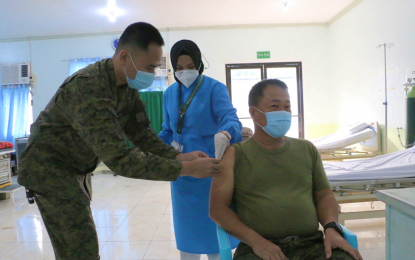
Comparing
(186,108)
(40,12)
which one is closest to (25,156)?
(186,108)

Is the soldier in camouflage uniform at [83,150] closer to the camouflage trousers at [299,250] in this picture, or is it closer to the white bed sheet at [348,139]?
the camouflage trousers at [299,250]

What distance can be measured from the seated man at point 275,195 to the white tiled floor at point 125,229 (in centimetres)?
134

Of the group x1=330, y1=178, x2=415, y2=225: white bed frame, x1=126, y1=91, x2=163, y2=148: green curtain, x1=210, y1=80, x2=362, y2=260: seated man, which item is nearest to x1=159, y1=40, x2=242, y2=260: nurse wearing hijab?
x1=210, y1=80, x2=362, y2=260: seated man

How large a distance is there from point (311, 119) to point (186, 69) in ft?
18.1

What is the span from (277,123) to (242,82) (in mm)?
5495

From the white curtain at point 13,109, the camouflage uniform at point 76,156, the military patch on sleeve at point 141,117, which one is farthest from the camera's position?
the white curtain at point 13,109

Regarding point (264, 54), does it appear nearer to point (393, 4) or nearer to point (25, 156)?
point (393, 4)

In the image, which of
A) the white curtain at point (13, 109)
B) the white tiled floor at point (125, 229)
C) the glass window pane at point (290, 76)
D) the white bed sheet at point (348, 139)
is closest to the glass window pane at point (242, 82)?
the glass window pane at point (290, 76)

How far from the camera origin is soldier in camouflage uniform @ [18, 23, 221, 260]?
44.1 inches

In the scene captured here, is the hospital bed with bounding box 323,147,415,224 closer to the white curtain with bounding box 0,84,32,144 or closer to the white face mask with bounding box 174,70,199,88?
the white face mask with bounding box 174,70,199,88

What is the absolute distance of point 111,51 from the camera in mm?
6641

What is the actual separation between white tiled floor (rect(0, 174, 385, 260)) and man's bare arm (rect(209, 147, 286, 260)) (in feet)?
4.41

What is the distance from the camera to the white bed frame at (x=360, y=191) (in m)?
2.46

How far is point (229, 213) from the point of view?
4.25 ft
